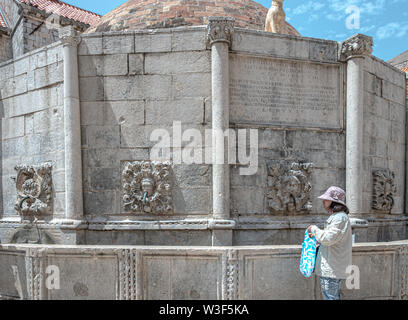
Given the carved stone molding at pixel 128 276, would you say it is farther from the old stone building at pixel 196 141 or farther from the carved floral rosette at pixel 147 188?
the carved floral rosette at pixel 147 188

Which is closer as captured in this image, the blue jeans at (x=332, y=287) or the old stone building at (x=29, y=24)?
the blue jeans at (x=332, y=287)

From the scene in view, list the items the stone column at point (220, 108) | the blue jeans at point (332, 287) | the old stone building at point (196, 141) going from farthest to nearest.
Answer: the old stone building at point (196, 141) → the stone column at point (220, 108) → the blue jeans at point (332, 287)

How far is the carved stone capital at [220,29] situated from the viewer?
5703 mm

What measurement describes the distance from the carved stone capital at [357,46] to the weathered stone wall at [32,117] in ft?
18.1

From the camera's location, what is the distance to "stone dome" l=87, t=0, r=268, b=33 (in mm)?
8422

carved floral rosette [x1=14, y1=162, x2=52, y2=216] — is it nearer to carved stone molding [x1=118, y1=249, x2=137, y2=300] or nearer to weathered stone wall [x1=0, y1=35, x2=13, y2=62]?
carved stone molding [x1=118, y1=249, x2=137, y2=300]

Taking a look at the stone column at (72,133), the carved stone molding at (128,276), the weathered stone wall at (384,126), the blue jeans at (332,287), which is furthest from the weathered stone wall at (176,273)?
the weathered stone wall at (384,126)

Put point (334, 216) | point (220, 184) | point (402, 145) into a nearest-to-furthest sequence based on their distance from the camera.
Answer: point (334, 216), point (220, 184), point (402, 145)

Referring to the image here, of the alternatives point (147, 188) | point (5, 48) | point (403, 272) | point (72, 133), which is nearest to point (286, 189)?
point (403, 272)


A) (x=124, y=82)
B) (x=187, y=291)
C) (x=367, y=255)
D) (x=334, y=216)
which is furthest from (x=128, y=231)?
(x=367, y=255)

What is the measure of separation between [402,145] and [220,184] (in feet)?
16.0

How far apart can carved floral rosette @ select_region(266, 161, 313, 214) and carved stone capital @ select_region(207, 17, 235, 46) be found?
2415mm

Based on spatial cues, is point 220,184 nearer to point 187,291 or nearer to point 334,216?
point 187,291
